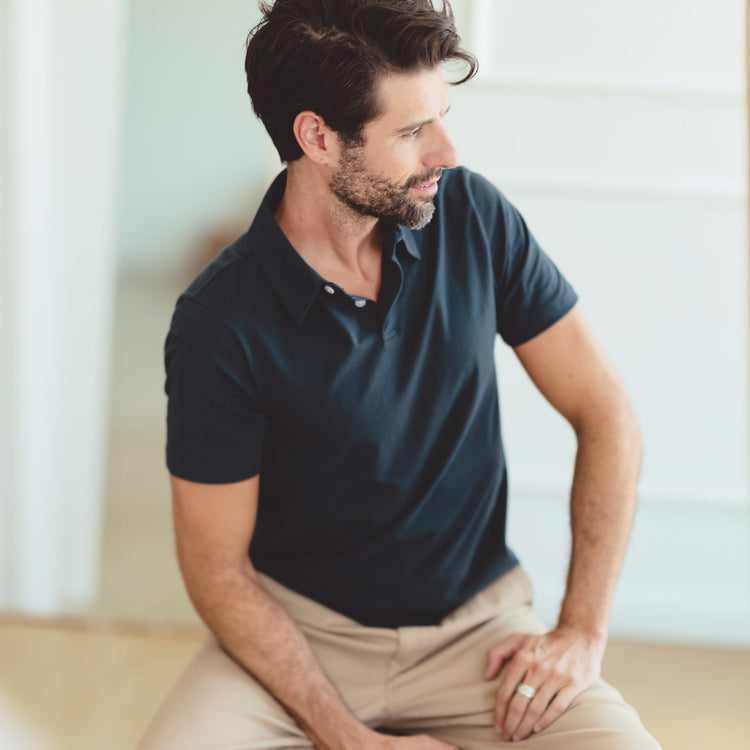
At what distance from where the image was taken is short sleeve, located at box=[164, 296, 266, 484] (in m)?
1.25

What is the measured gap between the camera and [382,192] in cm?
125

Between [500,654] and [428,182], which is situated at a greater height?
[428,182]

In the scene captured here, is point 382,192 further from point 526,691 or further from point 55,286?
point 55,286

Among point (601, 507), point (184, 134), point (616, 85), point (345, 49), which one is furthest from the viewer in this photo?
point (184, 134)

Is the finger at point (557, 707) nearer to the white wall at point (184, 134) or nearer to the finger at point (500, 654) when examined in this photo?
the finger at point (500, 654)

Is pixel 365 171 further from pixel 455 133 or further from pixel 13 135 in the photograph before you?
pixel 13 135

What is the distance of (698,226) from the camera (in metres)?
1.95

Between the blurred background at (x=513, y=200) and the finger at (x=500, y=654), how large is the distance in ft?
2.57

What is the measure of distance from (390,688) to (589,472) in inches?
17.0

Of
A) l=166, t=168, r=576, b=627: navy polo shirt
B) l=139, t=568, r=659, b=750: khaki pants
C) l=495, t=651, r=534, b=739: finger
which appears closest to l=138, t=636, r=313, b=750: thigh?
l=139, t=568, r=659, b=750: khaki pants

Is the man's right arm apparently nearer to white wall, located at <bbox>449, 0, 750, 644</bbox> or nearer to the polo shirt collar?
the polo shirt collar

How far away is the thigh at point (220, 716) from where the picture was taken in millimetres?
1259

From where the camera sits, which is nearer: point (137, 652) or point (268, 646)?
point (268, 646)

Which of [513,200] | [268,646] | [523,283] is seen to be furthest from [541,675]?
[513,200]
